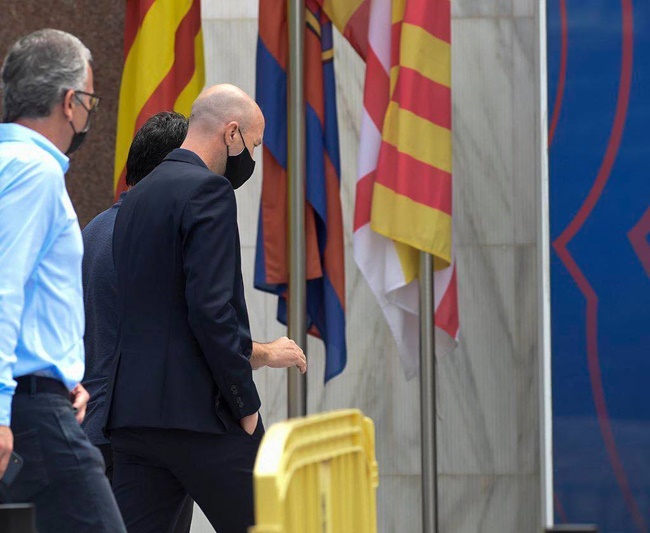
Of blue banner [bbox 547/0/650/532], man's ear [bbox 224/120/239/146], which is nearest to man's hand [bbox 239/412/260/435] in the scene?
man's ear [bbox 224/120/239/146]

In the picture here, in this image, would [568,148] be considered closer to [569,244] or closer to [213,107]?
[569,244]

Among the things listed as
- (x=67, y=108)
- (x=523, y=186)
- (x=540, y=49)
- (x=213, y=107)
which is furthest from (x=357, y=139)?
(x=67, y=108)

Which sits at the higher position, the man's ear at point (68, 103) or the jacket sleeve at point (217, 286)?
the man's ear at point (68, 103)

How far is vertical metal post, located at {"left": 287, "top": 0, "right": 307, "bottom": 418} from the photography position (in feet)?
16.1

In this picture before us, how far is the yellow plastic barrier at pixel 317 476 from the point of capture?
5.58ft

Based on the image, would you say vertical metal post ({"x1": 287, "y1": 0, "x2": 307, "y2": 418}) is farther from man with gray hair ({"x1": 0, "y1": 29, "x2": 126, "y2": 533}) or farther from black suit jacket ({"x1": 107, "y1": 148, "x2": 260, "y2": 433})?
man with gray hair ({"x1": 0, "y1": 29, "x2": 126, "y2": 533})

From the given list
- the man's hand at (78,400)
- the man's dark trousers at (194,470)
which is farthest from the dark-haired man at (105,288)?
the man's hand at (78,400)

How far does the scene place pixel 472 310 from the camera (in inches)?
221

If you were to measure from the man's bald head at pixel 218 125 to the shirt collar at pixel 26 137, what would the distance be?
709 mm

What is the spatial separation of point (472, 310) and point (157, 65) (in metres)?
1.70

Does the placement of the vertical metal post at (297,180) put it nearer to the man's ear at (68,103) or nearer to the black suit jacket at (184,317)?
the black suit jacket at (184,317)

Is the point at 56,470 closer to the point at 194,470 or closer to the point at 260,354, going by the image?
the point at 194,470

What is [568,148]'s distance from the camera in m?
4.42

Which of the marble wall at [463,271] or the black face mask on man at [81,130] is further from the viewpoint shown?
the marble wall at [463,271]
